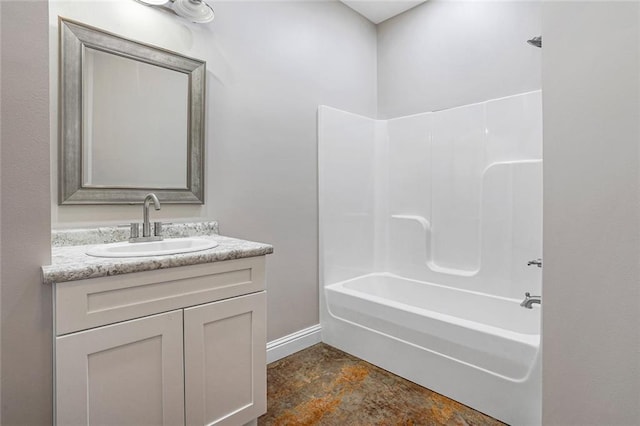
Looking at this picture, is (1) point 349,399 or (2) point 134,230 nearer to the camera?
(2) point 134,230

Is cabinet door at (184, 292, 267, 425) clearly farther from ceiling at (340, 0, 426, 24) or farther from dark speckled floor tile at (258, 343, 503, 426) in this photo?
ceiling at (340, 0, 426, 24)

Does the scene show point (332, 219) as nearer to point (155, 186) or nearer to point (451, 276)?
point (451, 276)

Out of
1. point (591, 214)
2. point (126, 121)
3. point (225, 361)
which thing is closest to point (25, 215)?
point (126, 121)

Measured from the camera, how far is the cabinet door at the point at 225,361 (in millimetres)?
1345

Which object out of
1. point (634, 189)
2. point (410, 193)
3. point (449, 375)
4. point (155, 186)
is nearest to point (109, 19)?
point (155, 186)

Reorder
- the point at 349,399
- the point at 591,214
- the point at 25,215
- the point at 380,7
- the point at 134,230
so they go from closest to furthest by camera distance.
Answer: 1. the point at 591,214
2. the point at 25,215
3. the point at 134,230
4. the point at 349,399
5. the point at 380,7

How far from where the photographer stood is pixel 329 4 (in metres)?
2.66

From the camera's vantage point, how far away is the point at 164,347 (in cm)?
127

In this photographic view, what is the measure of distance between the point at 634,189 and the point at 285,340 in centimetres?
209

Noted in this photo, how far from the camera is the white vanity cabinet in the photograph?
1.10 meters

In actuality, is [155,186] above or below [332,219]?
above

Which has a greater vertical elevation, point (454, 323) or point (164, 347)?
point (164, 347)

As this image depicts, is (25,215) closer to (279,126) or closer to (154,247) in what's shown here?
(154,247)

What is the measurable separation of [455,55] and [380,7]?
769 mm
